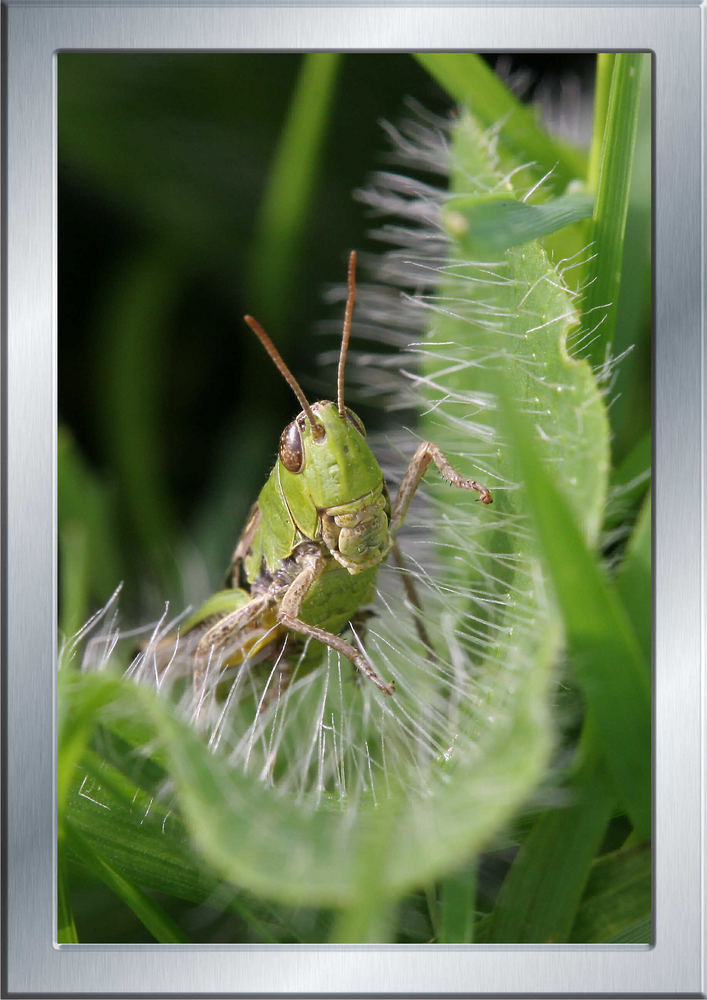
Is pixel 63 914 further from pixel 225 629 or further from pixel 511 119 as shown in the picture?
pixel 511 119

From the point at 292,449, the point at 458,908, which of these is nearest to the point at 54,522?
the point at 292,449

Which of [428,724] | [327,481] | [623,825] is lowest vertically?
[623,825]

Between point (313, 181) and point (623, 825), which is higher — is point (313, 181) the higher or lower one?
the higher one

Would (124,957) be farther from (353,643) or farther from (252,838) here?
(353,643)

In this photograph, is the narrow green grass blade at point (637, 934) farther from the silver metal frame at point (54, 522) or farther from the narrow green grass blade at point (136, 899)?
the narrow green grass blade at point (136, 899)

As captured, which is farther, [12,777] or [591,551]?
[12,777]

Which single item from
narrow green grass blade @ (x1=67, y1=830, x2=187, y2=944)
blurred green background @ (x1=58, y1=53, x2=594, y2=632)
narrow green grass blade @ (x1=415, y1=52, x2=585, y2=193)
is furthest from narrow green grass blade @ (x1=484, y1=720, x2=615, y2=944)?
blurred green background @ (x1=58, y1=53, x2=594, y2=632)

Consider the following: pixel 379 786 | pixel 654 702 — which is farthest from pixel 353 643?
pixel 654 702
